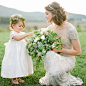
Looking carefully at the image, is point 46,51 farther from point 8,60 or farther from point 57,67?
point 8,60

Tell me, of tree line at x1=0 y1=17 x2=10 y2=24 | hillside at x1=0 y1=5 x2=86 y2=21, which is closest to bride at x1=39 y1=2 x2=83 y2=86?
tree line at x1=0 y1=17 x2=10 y2=24

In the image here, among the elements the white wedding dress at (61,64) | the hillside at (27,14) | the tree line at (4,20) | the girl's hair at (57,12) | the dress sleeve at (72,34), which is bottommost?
the white wedding dress at (61,64)

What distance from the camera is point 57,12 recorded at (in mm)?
3779

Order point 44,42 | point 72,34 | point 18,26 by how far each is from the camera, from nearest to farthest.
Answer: point 44,42, point 72,34, point 18,26

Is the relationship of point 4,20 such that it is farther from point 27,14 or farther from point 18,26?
point 18,26

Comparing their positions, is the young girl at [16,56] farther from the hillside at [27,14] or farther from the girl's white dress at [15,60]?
the hillside at [27,14]

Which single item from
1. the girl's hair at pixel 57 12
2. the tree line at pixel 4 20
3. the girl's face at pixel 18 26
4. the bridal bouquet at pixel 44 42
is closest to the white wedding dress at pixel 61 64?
the bridal bouquet at pixel 44 42

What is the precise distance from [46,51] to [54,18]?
806mm

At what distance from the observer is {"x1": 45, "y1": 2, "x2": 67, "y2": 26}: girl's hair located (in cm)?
378

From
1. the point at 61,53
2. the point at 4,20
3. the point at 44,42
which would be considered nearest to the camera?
the point at 44,42

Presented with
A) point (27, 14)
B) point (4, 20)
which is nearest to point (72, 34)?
point (4, 20)

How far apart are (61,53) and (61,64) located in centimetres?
44

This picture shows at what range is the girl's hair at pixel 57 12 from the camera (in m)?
3.78

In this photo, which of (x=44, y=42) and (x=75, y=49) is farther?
(x=75, y=49)
